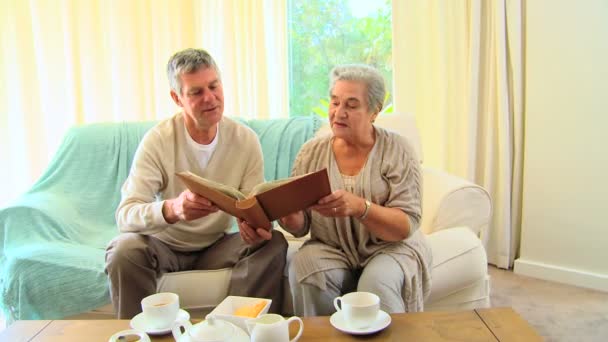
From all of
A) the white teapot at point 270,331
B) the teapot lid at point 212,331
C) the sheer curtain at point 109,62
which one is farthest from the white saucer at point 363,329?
the sheer curtain at point 109,62

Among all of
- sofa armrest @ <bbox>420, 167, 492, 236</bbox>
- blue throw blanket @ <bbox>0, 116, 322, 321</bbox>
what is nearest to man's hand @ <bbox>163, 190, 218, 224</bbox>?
blue throw blanket @ <bbox>0, 116, 322, 321</bbox>

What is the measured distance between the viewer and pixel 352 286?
58.5 inches

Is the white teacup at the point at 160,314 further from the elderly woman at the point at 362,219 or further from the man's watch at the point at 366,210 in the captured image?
the man's watch at the point at 366,210

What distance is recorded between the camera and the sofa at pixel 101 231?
5.23ft

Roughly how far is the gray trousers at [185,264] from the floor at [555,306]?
1040 mm

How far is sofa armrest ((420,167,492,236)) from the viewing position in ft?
5.95

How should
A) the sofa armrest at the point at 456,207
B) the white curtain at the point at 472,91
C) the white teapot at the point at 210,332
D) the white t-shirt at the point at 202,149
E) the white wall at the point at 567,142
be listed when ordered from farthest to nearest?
the white curtain at the point at 472,91 < the white wall at the point at 567,142 < the sofa armrest at the point at 456,207 < the white t-shirt at the point at 202,149 < the white teapot at the point at 210,332

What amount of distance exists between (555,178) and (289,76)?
161cm

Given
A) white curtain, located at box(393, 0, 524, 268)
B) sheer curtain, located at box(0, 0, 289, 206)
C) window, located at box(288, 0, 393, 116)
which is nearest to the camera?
white curtain, located at box(393, 0, 524, 268)

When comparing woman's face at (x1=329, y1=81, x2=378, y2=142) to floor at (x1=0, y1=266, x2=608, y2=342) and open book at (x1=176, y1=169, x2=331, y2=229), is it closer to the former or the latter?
open book at (x1=176, y1=169, x2=331, y2=229)

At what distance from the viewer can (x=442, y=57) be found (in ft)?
9.04

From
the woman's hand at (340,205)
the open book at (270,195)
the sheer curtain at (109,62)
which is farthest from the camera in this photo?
the sheer curtain at (109,62)

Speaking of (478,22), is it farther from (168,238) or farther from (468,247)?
(168,238)

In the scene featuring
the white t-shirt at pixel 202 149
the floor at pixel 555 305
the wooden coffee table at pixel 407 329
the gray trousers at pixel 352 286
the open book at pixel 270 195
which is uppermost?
the white t-shirt at pixel 202 149
